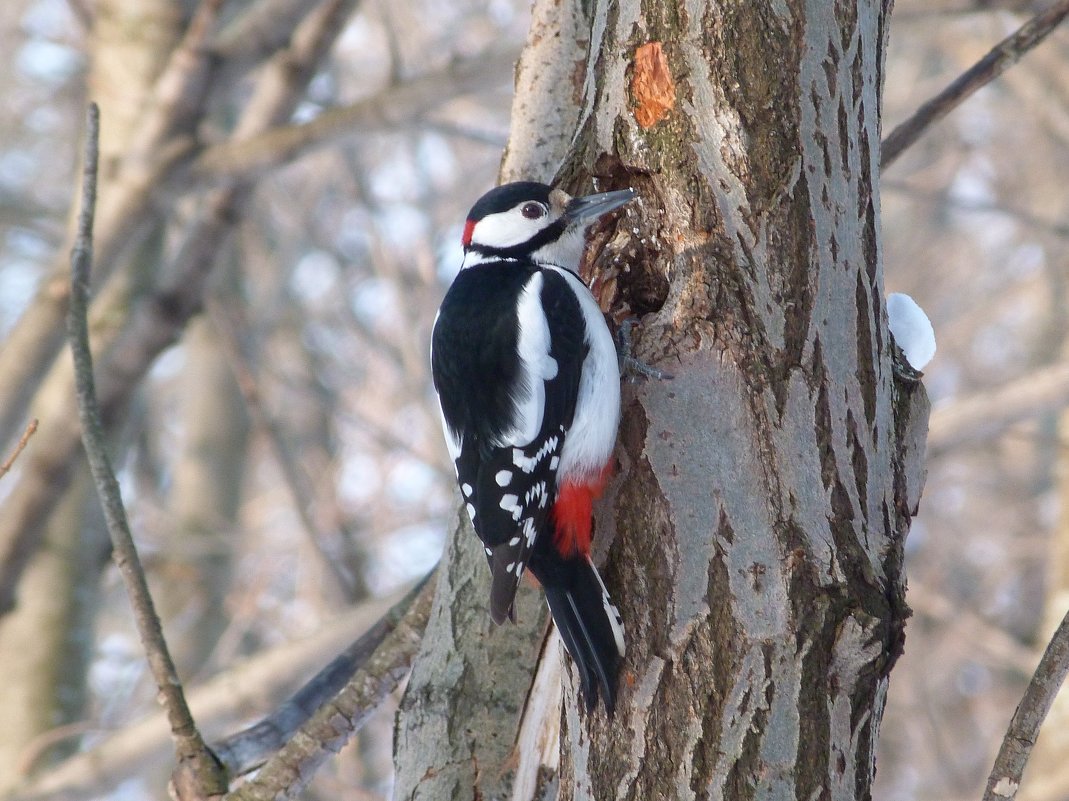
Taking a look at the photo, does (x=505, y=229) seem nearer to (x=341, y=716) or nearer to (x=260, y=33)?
(x=341, y=716)

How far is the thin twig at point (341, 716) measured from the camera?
2.75 meters

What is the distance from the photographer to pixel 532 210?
3.02m

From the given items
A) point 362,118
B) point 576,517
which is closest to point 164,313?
point 362,118

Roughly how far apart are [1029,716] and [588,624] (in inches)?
30.4

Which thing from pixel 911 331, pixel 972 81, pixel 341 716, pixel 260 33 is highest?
pixel 260 33

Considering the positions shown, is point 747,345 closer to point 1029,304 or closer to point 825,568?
point 825,568

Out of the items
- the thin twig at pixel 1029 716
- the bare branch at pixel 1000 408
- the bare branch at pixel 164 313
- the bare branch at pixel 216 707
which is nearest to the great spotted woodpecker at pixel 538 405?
the thin twig at pixel 1029 716

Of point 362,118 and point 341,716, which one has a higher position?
point 362,118

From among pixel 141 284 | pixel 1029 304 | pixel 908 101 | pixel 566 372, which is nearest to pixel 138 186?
pixel 141 284

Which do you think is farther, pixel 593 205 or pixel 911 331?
pixel 593 205

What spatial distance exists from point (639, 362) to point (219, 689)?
291 cm

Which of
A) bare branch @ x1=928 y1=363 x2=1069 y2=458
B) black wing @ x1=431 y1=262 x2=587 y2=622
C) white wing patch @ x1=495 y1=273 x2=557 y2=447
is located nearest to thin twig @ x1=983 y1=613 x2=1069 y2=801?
black wing @ x1=431 y1=262 x2=587 y2=622

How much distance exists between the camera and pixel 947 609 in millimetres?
6449

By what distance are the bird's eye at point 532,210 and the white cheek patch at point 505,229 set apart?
0.01 meters
